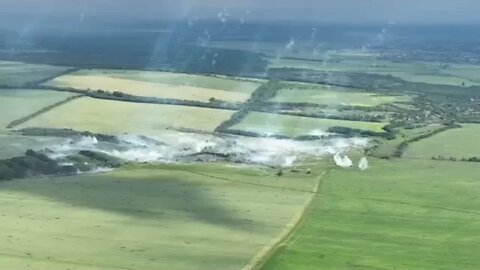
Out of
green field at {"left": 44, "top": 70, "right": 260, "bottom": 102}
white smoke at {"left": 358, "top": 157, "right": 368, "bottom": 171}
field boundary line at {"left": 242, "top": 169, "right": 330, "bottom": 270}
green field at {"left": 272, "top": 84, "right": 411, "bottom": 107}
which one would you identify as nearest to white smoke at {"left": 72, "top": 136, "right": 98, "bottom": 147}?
green field at {"left": 44, "top": 70, "right": 260, "bottom": 102}

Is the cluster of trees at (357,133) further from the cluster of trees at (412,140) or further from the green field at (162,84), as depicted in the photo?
the green field at (162,84)

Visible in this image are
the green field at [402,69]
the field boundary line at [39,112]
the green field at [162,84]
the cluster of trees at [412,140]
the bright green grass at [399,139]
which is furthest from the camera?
the green field at [402,69]

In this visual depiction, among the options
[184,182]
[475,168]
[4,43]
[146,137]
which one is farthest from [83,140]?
[4,43]

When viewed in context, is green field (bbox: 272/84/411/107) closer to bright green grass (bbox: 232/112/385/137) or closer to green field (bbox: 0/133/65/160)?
bright green grass (bbox: 232/112/385/137)

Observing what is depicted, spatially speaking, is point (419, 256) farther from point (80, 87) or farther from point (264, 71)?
point (264, 71)

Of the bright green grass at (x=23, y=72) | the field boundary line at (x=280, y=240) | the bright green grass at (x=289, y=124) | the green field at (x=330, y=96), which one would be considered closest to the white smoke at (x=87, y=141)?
the bright green grass at (x=289, y=124)

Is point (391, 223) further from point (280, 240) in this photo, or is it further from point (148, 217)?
point (148, 217)

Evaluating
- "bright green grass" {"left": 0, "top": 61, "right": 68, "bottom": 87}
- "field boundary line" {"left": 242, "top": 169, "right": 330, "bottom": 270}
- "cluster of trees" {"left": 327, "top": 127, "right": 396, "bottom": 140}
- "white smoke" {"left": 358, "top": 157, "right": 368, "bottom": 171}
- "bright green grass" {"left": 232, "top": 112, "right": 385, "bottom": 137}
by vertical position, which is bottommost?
"field boundary line" {"left": 242, "top": 169, "right": 330, "bottom": 270}
